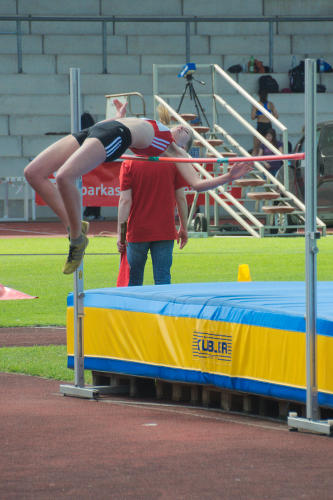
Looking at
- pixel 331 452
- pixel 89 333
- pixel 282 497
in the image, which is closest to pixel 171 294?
pixel 89 333

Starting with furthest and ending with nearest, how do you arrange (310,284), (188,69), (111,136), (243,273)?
(188,69) < (243,273) < (111,136) < (310,284)

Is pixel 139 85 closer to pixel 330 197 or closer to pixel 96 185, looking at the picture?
pixel 96 185

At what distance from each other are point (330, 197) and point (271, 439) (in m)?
18.5

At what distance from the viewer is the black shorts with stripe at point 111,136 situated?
6.43m

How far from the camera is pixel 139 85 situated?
31359 mm

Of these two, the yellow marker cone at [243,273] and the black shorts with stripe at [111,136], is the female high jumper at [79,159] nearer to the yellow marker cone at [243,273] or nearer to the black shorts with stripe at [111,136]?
the black shorts with stripe at [111,136]

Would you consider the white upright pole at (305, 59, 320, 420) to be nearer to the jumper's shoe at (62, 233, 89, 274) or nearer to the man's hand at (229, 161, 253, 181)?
the man's hand at (229, 161, 253, 181)

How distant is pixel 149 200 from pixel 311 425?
13.3 ft

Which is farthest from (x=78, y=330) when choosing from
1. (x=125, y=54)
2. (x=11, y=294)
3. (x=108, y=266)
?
(x=125, y=54)

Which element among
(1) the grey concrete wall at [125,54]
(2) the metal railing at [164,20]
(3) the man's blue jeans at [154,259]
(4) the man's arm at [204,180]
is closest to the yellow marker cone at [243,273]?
(3) the man's blue jeans at [154,259]

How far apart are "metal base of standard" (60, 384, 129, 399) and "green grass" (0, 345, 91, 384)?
0.52m

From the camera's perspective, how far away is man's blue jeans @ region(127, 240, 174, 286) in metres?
9.30

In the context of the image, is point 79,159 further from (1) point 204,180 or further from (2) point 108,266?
(2) point 108,266

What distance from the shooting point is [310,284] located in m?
5.89
